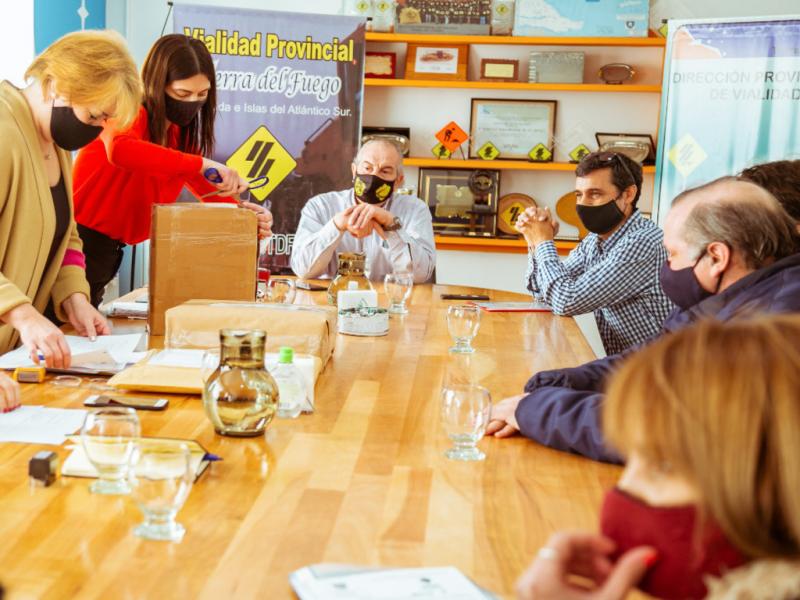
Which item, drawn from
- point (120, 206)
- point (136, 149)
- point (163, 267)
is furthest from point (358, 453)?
point (120, 206)

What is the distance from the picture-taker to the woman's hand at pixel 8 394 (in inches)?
64.1

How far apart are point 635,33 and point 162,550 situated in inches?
191

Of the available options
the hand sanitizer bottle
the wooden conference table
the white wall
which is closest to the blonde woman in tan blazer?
the wooden conference table

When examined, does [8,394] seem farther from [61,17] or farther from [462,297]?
[61,17]

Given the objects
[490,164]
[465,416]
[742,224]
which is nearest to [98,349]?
[465,416]

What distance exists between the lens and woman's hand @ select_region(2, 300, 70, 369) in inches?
74.6

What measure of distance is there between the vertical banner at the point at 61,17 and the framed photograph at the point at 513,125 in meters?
2.23

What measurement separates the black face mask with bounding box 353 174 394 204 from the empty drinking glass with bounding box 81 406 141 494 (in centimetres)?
229

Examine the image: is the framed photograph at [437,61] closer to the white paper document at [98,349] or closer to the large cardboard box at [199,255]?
the large cardboard box at [199,255]

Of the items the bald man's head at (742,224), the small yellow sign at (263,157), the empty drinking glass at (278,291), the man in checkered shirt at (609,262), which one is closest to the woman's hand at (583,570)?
the bald man's head at (742,224)

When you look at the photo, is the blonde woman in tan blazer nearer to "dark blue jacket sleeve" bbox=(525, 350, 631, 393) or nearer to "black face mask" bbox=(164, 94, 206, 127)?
"black face mask" bbox=(164, 94, 206, 127)

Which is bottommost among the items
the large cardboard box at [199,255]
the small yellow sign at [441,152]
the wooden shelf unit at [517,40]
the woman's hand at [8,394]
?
the woman's hand at [8,394]

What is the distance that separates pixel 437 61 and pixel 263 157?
1.20m

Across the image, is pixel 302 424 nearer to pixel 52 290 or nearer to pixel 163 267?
pixel 163 267
